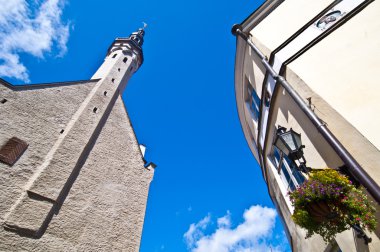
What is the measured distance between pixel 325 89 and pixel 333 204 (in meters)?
2.46

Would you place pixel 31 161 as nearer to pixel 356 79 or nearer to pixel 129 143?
pixel 129 143

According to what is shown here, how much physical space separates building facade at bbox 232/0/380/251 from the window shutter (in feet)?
29.7

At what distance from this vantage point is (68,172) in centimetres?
905

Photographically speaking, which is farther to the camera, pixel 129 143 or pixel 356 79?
pixel 129 143

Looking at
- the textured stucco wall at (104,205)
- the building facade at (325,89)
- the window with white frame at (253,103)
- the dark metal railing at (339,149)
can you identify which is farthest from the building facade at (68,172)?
the dark metal railing at (339,149)

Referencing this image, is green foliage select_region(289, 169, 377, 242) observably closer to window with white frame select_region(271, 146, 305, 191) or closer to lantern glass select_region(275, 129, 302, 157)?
lantern glass select_region(275, 129, 302, 157)

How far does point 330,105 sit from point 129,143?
10593mm

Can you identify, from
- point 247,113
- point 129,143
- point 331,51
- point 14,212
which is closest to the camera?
point 331,51

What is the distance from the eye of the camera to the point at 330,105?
4.21 m

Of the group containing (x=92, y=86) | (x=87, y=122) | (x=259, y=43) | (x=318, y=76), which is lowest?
(x=318, y=76)

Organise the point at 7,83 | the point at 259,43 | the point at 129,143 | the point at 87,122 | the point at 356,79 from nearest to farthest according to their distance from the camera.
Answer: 1. the point at 356,79
2. the point at 259,43
3. the point at 7,83
4. the point at 87,122
5. the point at 129,143

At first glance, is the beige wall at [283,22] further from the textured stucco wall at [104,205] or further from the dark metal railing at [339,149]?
the textured stucco wall at [104,205]

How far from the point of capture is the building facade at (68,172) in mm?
7473

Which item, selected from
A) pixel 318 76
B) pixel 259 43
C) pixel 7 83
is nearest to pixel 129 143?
pixel 7 83
